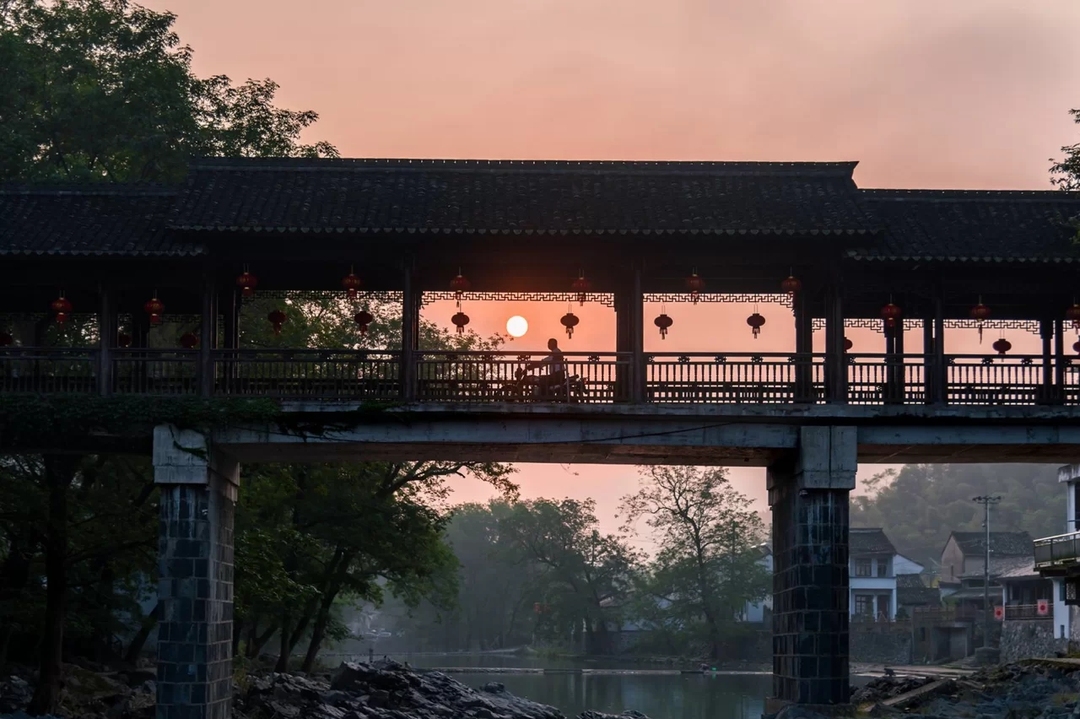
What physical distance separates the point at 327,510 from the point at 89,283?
41.8 ft

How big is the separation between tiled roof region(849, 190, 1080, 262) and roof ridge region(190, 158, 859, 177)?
1.14 m

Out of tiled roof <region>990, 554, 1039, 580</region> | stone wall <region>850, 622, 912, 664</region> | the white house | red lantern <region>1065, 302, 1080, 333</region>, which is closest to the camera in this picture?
red lantern <region>1065, 302, 1080, 333</region>

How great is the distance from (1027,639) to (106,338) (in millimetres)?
39489

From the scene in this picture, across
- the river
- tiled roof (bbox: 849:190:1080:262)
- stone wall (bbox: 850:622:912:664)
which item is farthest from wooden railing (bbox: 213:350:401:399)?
stone wall (bbox: 850:622:912:664)

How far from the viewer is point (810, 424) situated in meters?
23.1

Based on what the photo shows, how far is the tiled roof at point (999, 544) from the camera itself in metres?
70.1

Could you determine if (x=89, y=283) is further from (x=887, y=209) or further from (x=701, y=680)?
(x=701, y=680)

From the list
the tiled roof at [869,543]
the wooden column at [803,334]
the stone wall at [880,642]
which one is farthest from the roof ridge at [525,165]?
the tiled roof at [869,543]

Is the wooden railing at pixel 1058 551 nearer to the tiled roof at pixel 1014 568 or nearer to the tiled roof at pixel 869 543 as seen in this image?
the tiled roof at pixel 1014 568

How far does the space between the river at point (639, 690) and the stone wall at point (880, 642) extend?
29.3 ft

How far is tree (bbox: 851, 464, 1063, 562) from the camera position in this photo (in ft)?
344

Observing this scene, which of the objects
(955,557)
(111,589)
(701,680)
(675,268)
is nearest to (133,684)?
(111,589)

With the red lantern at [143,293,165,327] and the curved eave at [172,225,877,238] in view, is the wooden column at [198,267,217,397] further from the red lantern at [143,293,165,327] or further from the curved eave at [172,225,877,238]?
the curved eave at [172,225,877,238]

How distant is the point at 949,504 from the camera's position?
389ft
